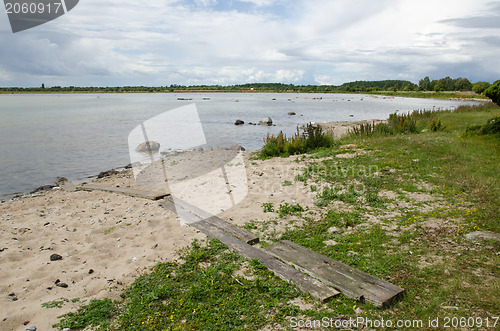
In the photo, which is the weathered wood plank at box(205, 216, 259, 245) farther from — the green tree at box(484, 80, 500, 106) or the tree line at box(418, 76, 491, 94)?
the tree line at box(418, 76, 491, 94)

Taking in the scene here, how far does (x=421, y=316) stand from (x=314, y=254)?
181 centimetres

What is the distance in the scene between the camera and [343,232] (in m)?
6.22

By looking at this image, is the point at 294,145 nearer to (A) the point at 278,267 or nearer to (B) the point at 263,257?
(B) the point at 263,257

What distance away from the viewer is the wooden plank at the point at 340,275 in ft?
13.5

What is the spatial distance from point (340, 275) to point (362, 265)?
56 centimetres

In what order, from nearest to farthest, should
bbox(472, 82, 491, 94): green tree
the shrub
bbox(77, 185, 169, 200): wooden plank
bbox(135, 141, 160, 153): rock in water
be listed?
bbox(77, 185, 169, 200): wooden plank → the shrub → bbox(472, 82, 491, 94): green tree → bbox(135, 141, 160, 153): rock in water

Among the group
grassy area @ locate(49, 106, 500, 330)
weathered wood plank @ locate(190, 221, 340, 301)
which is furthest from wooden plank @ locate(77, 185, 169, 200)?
grassy area @ locate(49, 106, 500, 330)

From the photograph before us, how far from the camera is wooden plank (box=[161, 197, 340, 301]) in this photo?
4.33 meters

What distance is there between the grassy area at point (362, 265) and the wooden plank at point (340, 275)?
131mm

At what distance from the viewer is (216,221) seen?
22.9 ft

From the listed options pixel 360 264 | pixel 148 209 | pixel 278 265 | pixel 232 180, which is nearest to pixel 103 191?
pixel 148 209

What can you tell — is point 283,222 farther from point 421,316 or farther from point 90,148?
point 90,148

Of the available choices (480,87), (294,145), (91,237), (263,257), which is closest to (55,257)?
(91,237)

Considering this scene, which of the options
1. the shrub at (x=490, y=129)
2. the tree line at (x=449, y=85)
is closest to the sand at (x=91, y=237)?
the shrub at (x=490, y=129)
